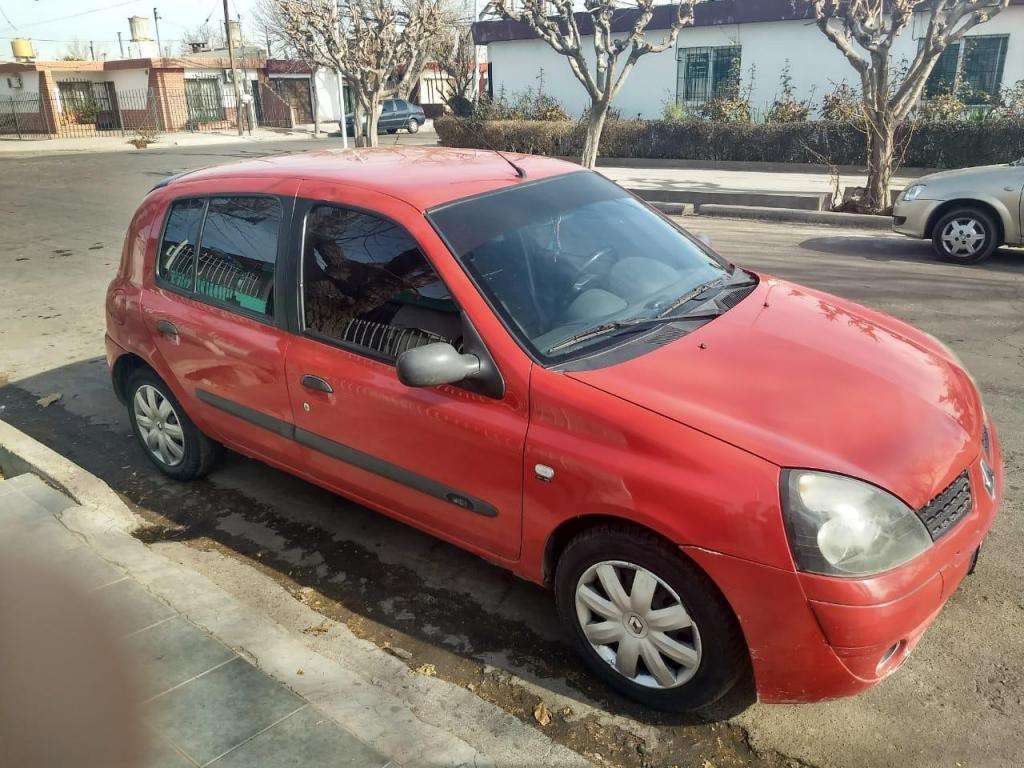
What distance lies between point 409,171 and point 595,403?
1617 mm

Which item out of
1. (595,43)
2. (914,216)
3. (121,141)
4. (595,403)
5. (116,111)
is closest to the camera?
(595,403)

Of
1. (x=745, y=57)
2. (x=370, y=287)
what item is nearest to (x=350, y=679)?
(x=370, y=287)

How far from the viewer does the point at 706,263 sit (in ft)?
12.6

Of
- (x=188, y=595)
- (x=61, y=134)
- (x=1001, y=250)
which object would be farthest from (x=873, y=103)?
(x=61, y=134)

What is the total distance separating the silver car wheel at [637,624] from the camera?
104 inches

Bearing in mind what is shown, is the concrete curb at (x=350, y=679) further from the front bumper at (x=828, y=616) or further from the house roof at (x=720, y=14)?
the house roof at (x=720, y=14)

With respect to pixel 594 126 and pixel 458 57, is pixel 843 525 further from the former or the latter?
pixel 458 57

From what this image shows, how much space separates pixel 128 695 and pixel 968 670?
301 cm

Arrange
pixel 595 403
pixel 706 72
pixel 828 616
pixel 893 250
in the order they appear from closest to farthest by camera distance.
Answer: pixel 828 616 → pixel 595 403 → pixel 893 250 → pixel 706 72

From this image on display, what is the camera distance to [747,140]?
20016 mm

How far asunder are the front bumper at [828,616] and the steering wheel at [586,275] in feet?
4.04

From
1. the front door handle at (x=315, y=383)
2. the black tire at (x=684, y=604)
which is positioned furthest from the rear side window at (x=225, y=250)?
the black tire at (x=684, y=604)

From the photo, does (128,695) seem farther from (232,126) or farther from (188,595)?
(232,126)

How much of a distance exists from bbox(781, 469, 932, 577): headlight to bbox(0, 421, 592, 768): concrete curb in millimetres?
1000
